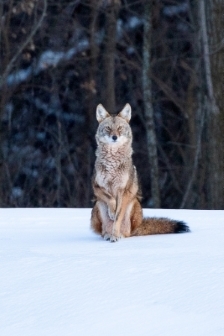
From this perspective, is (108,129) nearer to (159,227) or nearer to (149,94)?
(159,227)

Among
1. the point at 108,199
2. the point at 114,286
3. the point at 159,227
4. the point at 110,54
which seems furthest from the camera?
the point at 110,54

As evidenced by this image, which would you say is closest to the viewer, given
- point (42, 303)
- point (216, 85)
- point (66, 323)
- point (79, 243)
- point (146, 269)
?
point (66, 323)

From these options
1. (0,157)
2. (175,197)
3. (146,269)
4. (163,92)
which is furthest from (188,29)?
(146,269)

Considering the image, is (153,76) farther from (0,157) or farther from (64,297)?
(64,297)

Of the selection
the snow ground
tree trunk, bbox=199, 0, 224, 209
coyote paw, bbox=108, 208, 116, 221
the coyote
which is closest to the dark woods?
tree trunk, bbox=199, 0, 224, 209

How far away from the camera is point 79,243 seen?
7.79 metres

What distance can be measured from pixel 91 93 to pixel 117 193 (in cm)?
1388

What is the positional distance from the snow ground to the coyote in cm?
49

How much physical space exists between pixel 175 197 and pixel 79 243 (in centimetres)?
1436

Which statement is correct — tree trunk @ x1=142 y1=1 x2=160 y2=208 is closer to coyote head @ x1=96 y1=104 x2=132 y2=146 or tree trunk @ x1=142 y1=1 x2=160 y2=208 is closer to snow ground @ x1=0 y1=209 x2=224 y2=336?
coyote head @ x1=96 y1=104 x2=132 y2=146

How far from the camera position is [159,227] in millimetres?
8586

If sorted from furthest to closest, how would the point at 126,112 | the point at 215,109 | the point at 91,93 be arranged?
the point at 91,93 < the point at 215,109 < the point at 126,112

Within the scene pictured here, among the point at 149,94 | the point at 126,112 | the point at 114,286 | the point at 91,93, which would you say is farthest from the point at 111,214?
the point at 91,93

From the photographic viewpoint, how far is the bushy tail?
847cm
